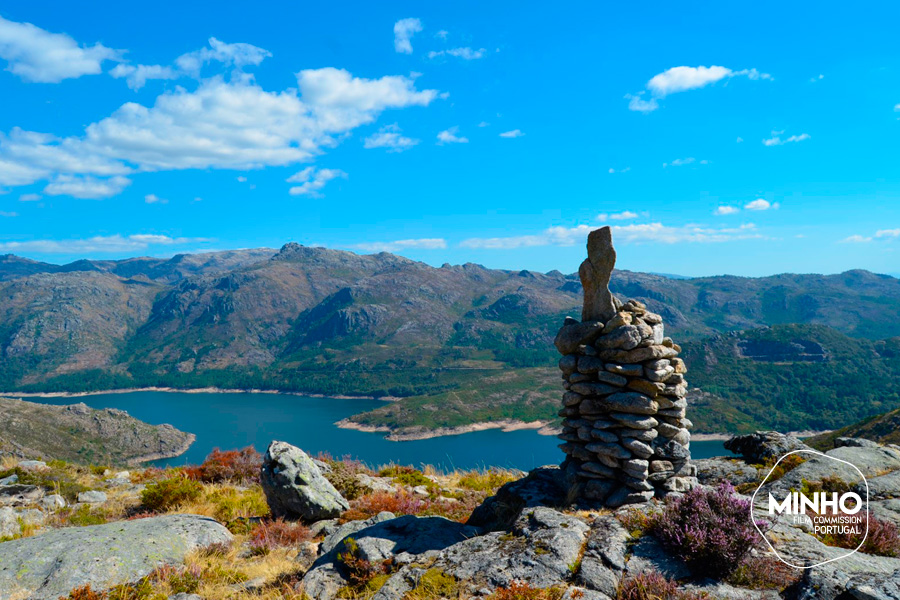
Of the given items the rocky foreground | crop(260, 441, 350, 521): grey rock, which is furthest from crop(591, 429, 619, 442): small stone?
crop(260, 441, 350, 521): grey rock

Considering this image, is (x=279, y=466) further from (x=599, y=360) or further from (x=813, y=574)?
(x=813, y=574)

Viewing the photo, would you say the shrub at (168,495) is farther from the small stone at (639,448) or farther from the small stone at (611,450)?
the small stone at (639,448)

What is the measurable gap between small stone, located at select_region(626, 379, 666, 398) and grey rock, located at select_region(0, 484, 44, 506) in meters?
17.9

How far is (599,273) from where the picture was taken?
1273cm

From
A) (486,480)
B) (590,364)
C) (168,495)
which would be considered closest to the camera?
(590,364)

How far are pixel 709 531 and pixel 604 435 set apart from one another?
4122 millimetres

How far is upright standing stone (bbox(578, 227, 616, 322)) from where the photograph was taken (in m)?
12.6

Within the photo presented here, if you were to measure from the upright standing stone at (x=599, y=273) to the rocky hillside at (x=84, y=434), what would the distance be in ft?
391

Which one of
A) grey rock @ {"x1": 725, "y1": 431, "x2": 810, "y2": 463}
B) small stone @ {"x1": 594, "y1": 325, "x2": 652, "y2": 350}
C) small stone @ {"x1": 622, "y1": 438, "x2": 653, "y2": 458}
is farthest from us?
grey rock @ {"x1": 725, "y1": 431, "x2": 810, "y2": 463}

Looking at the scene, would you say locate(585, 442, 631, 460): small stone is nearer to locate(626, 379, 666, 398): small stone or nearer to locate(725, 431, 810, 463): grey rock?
locate(626, 379, 666, 398): small stone

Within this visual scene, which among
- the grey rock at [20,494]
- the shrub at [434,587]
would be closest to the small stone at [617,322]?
the shrub at [434,587]

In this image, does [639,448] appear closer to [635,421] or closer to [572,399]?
[635,421]

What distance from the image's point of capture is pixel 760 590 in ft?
22.3

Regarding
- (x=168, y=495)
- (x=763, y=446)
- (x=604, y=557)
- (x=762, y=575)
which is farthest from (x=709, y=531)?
(x=168, y=495)
